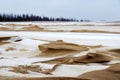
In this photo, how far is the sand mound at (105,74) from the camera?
14.7 ft

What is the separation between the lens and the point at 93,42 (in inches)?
334

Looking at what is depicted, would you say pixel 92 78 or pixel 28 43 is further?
pixel 28 43

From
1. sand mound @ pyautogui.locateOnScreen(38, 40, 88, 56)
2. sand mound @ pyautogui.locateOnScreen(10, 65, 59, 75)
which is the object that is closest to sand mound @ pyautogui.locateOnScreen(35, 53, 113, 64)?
sand mound @ pyautogui.locateOnScreen(10, 65, 59, 75)

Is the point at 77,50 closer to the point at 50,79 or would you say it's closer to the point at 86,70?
the point at 86,70

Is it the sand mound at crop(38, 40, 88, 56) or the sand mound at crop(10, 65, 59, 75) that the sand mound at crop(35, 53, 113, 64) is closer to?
the sand mound at crop(10, 65, 59, 75)

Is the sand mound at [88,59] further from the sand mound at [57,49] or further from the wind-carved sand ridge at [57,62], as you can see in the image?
the sand mound at [57,49]

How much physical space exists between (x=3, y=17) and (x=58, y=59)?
146ft

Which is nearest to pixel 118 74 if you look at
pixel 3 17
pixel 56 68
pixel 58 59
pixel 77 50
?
pixel 56 68

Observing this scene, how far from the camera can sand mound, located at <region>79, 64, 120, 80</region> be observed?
4.47 meters

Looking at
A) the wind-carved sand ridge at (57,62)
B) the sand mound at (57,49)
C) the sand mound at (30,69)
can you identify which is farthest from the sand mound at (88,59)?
the sand mound at (57,49)

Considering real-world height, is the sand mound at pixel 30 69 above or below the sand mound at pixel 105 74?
below

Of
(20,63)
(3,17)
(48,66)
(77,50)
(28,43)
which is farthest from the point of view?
(3,17)

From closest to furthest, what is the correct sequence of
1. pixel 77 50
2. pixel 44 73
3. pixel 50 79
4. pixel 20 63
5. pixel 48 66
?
1. pixel 50 79
2. pixel 44 73
3. pixel 48 66
4. pixel 20 63
5. pixel 77 50

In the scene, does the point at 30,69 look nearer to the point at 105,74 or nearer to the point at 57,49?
the point at 105,74
